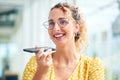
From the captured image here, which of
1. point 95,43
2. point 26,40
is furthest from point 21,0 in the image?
point 95,43

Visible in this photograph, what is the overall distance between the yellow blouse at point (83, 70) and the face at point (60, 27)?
14cm

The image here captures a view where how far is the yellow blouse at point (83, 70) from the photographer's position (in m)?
1.35

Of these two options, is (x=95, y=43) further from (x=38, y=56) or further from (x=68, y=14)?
(x=38, y=56)

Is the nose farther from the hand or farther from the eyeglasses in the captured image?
the hand

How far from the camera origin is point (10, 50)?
832 cm

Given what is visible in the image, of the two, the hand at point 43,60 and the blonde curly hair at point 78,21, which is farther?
the blonde curly hair at point 78,21

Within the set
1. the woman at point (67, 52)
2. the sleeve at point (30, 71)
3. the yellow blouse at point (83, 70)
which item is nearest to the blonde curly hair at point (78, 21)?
the woman at point (67, 52)

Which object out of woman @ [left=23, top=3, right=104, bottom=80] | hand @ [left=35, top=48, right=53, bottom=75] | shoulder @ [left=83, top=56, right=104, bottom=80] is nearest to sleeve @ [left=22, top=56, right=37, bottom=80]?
woman @ [left=23, top=3, right=104, bottom=80]

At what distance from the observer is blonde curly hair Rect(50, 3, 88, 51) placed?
1391mm

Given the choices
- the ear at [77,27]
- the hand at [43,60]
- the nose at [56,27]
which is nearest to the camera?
the hand at [43,60]

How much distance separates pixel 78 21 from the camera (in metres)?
1.46

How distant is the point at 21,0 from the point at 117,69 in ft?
8.86

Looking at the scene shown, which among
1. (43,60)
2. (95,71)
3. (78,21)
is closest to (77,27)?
(78,21)

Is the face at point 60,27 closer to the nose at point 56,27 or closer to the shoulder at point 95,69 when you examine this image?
the nose at point 56,27
